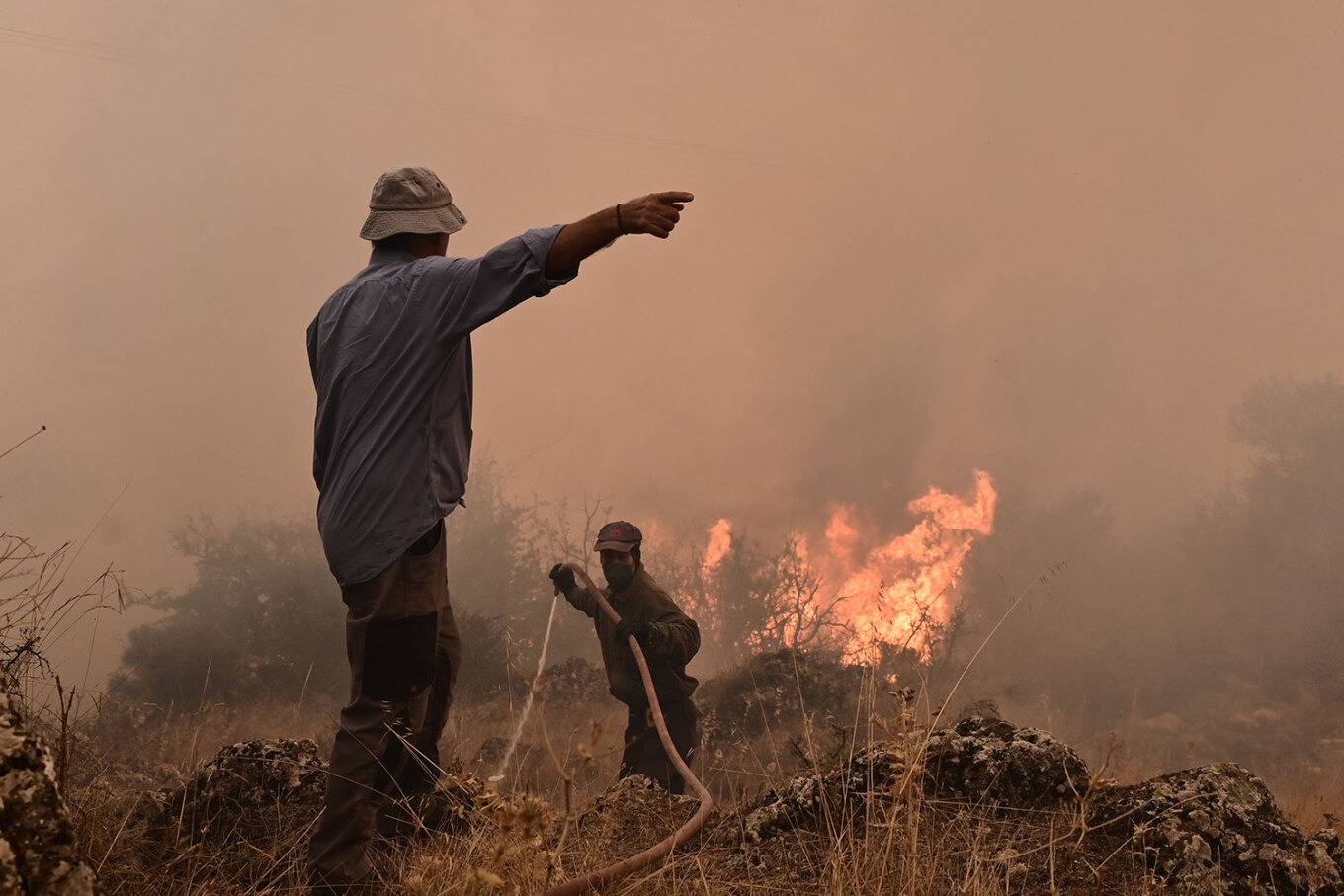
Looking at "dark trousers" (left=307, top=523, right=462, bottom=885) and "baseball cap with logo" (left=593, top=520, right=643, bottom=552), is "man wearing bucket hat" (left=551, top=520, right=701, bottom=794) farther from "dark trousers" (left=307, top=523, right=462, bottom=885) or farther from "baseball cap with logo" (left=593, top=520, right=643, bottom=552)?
"dark trousers" (left=307, top=523, right=462, bottom=885)

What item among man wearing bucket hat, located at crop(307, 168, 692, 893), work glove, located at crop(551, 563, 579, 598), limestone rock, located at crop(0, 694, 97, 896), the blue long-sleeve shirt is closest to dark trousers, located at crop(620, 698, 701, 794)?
work glove, located at crop(551, 563, 579, 598)

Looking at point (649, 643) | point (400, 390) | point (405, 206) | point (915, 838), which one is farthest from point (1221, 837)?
point (649, 643)

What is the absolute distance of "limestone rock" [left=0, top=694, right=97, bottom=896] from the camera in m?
1.14

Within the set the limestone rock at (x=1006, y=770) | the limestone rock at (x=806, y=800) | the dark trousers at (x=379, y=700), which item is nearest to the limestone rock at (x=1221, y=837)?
the limestone rock at (x=1006, y=770)

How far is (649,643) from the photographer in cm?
752

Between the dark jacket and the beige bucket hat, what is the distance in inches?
175

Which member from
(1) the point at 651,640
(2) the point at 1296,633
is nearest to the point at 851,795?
(1) the point at 651,640

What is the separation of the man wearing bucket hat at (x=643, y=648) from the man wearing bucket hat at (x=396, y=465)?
4.38 m

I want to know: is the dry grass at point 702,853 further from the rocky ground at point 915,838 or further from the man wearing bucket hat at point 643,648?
the man wearing bucket hat at point 643,648

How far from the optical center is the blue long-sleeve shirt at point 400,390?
289 cm

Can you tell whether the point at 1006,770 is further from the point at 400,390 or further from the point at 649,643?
the point at 649,643

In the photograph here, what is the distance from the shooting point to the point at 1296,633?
32.5 meters

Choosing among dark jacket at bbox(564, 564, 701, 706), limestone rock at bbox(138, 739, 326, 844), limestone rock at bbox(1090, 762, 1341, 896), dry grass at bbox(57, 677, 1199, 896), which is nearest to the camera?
dry grass at bbox(57, 677, 1199, 896)

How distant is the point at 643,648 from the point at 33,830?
6.47m
